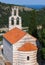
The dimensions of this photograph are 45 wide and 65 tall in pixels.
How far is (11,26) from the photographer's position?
1603 inches

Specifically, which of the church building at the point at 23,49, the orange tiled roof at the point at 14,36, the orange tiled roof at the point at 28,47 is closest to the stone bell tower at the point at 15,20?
the orange tiled roof at the point at 14,36

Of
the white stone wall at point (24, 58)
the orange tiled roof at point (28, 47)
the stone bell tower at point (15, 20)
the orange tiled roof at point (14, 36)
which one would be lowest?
the white stone wall at point (24, 58)

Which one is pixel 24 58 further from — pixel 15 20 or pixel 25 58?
pixel 15 20

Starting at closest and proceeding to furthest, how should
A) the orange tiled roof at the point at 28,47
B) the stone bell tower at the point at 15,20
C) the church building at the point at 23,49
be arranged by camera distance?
the orange tiled roof at the point at 28,47 < the church building at the point at 23,49 < the stone bell tower at the point at 15,20

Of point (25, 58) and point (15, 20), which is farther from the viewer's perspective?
point (15, 20)

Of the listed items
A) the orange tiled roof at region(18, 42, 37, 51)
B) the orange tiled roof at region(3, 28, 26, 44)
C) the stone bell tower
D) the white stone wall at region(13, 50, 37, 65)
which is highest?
the stone bell tower

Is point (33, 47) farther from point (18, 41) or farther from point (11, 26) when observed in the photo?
point (11, 26)

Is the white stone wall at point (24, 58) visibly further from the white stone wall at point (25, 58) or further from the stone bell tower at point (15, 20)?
the stone bell tower at point (15, 20)

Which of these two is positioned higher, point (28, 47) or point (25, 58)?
point (28, 47)

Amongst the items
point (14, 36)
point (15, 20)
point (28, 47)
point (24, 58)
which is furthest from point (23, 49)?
point (15, 20)

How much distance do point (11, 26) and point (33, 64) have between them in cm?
927

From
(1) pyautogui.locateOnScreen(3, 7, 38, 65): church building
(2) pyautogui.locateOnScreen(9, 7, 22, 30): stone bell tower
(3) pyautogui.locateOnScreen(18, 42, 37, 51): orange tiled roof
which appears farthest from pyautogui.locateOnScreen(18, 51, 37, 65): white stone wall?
(2) pyautogui.locateOnScreen(9, 7, 22, 30): stone bell tower

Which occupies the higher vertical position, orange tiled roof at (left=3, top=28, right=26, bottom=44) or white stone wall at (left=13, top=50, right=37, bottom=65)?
orange tiled roof at (left=3, top=28, right=26, bottom=44)

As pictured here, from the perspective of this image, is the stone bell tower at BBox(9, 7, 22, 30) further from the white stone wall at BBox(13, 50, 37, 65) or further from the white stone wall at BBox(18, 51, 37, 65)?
the white stone wall at BBox(18, 51, 37, 65)
